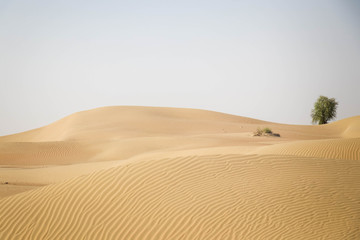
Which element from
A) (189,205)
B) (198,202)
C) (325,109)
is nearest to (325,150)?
(198,202)

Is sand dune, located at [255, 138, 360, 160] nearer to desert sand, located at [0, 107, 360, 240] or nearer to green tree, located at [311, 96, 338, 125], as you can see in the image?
desert sand, located at [0, 107, 360, 240]

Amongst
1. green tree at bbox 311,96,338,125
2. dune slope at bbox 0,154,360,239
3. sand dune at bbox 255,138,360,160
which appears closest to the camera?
dune slope at bbox 0,154,360,239

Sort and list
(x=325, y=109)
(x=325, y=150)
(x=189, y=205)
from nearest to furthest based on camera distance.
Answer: (x=189, y=205) → (x=325, y=150) → (x=325, y=109)

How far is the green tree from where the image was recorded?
186 feet

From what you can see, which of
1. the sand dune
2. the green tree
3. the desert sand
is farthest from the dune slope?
the green tree

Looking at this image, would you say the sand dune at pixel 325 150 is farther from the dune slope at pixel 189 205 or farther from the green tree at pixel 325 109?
the green tree at pixel 325 109

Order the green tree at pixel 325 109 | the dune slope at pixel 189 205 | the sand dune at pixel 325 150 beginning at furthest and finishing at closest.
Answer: the green tree at pixel 325 109 → the sand dune at pixel 325 150 → the dune slope at pixel 189 205

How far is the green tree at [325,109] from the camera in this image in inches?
2237

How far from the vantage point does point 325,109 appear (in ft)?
187

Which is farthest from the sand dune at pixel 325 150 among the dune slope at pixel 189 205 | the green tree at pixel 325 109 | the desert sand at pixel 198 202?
the green tree at pixel 325 109

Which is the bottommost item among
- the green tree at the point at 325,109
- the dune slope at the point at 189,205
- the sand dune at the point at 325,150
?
the dune slope at the point at 189,205

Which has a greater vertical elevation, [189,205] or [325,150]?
[325,150]

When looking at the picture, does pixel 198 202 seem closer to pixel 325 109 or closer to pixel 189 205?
pixel 189 205

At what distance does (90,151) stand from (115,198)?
1737 cm
